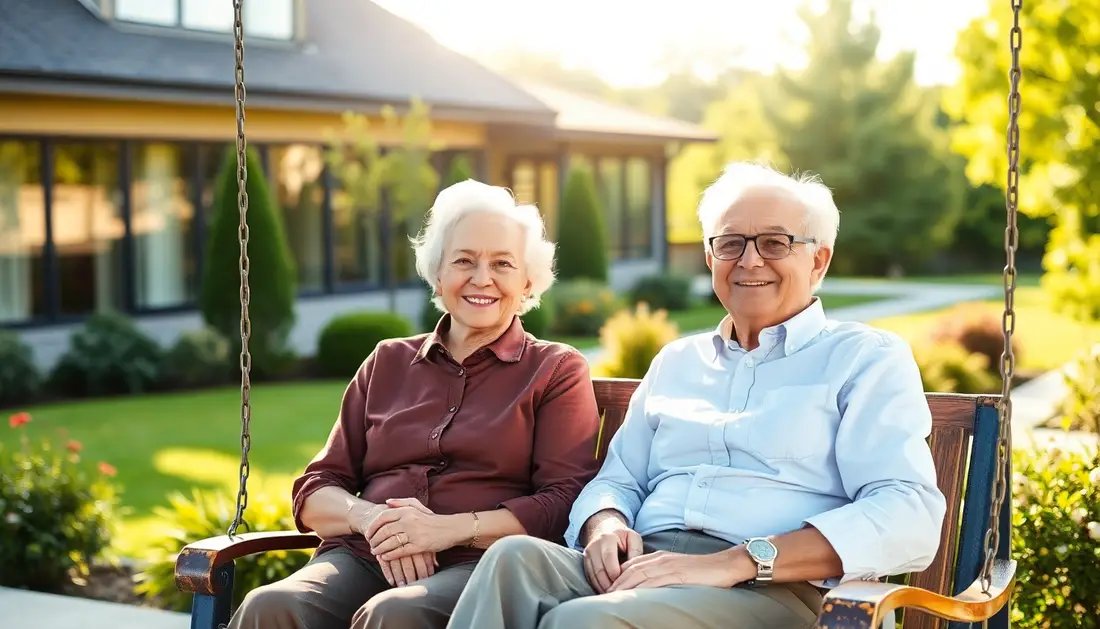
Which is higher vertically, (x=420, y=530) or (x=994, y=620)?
(x=420, y=530)

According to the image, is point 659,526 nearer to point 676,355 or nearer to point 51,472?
point 676,355

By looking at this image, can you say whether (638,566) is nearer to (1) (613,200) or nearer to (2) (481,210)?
(2) (481,210)

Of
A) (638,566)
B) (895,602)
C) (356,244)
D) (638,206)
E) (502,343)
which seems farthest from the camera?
(638,206)

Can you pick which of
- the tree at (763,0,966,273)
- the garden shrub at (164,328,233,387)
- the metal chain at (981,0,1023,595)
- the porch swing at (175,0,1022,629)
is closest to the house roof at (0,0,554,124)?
the garden shrub at (164,328,233,387)

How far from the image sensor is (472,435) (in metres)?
3.33

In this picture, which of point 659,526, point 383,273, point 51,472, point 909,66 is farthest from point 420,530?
point 909,66

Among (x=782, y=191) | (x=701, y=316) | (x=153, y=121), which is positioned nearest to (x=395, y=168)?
(x=153, y=121)

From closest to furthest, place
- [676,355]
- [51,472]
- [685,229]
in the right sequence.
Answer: [676,355] < [51,472] < [685,229]

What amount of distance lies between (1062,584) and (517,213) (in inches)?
79.5

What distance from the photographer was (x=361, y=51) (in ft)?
55.8

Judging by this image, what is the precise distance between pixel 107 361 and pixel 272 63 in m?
4.64

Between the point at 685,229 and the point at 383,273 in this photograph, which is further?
the point at 685,229

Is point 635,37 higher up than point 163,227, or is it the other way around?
point 635,37

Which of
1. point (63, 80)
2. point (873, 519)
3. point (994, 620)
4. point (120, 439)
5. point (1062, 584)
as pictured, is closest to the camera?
point (873, 519)
